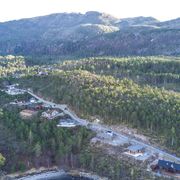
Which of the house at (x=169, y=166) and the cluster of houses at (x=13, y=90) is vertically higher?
the cluster of houses at (x=13, y=90)

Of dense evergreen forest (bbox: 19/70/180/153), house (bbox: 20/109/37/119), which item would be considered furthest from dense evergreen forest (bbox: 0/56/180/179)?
house (bbox: 20/109/37/119)

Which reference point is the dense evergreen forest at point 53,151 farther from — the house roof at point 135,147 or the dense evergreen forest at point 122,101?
the dense evergreen forest at point 122,101

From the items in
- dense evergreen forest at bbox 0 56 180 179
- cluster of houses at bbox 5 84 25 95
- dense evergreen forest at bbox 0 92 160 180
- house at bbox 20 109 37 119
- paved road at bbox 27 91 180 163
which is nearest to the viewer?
dense evergreen forest at bbox 0 92 160 180

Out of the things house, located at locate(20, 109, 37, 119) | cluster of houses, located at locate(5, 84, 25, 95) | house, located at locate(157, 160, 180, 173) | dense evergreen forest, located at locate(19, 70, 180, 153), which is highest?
dense evergreen forest, located at locate(19, 70, 180, 153)

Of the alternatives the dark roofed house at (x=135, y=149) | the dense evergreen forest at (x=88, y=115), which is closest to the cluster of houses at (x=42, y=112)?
the dense evergreen forest at (x=88, y=115)

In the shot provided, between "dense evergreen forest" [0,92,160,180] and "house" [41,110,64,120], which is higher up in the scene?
"house" [41,110,64,120]

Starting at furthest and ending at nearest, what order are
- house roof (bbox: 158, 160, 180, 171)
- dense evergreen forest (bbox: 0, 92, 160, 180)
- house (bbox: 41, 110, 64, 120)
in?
house (bbox: 41, 110, 64, 120), dense evergreen forest (bbox: 0, 92, 160, 180), house roof (bbox: 158, 160, 180, 171)

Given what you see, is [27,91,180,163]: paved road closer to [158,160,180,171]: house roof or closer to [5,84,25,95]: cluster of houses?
[158,160,180,171]: house roof

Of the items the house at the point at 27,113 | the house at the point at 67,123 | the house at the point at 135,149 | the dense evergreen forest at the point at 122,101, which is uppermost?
the dense evergreen forest at the point at 122,101

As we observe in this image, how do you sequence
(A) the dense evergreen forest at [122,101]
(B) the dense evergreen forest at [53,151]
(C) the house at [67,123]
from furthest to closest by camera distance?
(C) the house at [67,123], (A) the dense evergreen forest at [122,101], (B) the dense evergreen forest at [53,151]

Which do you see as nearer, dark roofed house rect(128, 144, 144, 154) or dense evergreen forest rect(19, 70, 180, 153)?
dark roofed house rect(128, 144, 144, 154)

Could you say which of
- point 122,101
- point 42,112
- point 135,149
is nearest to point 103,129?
point 122,101

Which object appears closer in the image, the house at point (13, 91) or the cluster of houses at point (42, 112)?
the cluster of houses at point (42, 112)
